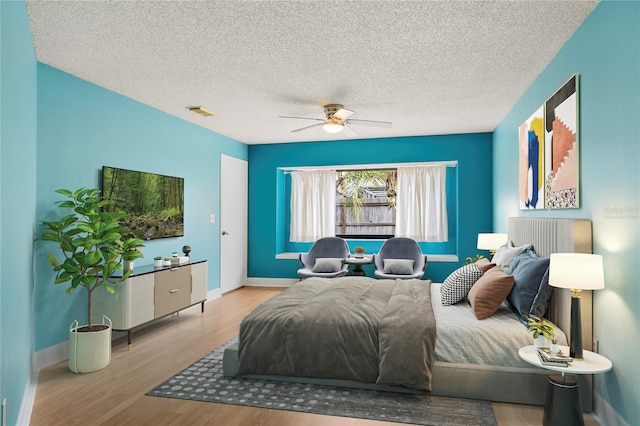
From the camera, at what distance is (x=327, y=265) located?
6.41 meters

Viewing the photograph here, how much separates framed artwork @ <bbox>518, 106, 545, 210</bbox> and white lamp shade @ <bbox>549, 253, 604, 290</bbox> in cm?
142

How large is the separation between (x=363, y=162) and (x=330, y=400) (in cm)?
475

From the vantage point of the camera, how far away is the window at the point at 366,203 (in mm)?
7496

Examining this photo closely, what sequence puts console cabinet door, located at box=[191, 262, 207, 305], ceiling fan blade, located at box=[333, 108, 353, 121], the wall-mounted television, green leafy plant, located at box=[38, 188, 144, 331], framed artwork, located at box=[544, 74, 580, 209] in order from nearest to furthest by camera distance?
framed artwork, located at box=[544, 74, 580, 209]
green leafy plant, located at box=[38, 188, 144, 331]
the wall-mounted television
ceiling fan blade, located at box=[333, 108, 353, 121]
console cabinet door, located at box=[191, 262, 207, 305]

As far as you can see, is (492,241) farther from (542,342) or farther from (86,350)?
(86,350)

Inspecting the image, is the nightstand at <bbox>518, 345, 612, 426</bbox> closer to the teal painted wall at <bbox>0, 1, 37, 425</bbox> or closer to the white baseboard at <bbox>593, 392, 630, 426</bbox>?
the white baseboard at <bbox>593, 392, 630, 426</bbox>

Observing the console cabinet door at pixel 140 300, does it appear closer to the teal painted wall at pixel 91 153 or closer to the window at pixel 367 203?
the teal painted wall at pixel 91 153

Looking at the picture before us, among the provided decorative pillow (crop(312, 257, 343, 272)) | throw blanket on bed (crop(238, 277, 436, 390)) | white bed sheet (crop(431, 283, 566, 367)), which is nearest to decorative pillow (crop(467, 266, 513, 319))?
white bed sheet (crop(431, 283, 566, 367))

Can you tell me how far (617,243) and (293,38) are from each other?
243cm

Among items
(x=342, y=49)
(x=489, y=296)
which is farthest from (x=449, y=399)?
(x=342, y=49)

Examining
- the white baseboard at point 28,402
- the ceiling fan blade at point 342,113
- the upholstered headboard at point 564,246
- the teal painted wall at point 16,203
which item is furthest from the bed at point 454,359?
the ceiling fan blade at point 342,113

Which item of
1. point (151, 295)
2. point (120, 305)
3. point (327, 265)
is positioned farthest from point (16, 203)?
point (327, 265)

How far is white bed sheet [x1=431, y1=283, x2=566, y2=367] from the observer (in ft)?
9.37

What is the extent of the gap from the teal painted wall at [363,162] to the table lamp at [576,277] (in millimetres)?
4236
